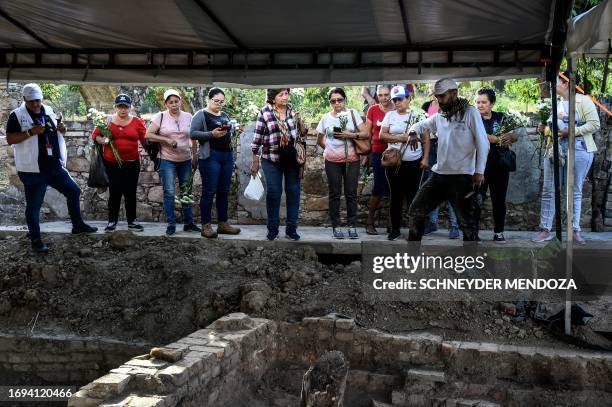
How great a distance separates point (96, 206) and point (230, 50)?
411 cm

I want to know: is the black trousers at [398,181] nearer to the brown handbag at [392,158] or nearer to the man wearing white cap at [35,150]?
the brown handbag at [392,158]

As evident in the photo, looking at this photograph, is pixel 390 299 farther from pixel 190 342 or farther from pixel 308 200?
pixel 308 200

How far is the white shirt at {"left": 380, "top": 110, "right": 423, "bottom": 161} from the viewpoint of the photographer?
6719mm

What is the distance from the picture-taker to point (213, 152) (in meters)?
6.89

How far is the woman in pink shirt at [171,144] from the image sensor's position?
23.6 feet

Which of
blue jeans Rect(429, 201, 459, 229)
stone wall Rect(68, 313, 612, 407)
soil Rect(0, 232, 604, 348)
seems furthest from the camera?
blue jeans Rect(429, 201, 459, 229)

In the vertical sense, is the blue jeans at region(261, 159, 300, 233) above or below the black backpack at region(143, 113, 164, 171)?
below

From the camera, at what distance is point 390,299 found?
222 inches

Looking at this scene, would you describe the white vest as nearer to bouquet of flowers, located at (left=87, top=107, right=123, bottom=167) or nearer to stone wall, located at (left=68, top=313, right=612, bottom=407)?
bouquet of flowers, located at (left=87, top=107, right=123, bottom=167)

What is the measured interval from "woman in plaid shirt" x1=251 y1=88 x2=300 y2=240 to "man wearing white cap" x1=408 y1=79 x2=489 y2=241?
158 cm

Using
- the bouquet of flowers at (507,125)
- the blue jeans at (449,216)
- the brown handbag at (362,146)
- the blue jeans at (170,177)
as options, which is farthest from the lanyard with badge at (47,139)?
the bouquet of flowers at (507,125)

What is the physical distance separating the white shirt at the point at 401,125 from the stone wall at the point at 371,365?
2311 mm

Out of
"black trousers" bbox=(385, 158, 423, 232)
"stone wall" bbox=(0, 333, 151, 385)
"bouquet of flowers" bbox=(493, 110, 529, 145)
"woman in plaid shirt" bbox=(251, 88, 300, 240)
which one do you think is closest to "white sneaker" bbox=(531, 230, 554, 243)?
"bouquet of flowers" bbox=(493, 110, 529, 145)

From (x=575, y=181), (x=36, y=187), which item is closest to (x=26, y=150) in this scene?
(x=36, y=187)
